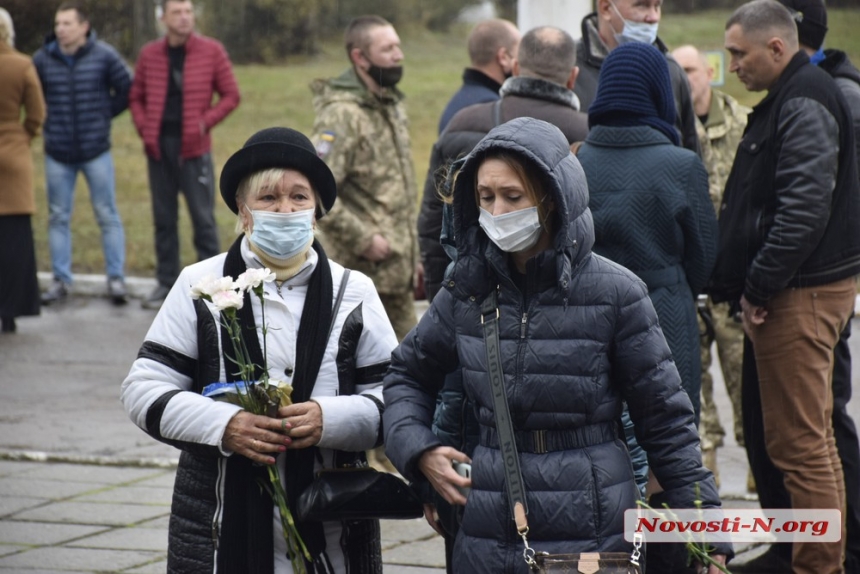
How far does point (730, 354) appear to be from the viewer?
731 centimetres

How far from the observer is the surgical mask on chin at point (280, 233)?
4031 mm

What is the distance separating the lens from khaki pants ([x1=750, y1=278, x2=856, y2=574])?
17.6 feet

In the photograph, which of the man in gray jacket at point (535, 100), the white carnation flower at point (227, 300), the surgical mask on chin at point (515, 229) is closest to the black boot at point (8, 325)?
the man in gray jacket at point (535, 100)

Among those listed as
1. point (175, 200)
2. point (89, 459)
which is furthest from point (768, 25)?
point (175, 200)

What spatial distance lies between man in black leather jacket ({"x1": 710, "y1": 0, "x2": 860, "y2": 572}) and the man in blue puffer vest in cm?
826

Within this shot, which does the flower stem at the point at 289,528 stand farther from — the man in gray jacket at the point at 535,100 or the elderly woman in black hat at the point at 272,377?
the man in gray jacket at the point at 535,100

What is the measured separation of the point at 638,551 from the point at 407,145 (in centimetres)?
448

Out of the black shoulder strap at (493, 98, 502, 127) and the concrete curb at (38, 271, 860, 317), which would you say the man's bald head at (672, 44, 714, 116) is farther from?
the concrete curb at (38, 271, 860, 317)

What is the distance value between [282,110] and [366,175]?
1853cm

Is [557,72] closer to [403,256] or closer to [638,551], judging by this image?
[403,256]

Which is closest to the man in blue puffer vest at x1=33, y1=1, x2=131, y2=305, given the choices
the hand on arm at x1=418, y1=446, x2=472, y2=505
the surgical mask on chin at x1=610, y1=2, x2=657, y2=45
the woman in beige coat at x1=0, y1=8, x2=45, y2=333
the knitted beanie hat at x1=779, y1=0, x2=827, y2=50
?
the woman in beige coat at x1=0, y1=8, x2=45, y2=333

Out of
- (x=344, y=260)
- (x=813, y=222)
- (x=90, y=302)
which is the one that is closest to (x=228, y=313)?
(x=813, y=222)

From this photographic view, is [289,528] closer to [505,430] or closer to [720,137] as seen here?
Answer: [505,430]

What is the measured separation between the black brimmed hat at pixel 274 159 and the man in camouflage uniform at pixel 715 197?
2.79m
